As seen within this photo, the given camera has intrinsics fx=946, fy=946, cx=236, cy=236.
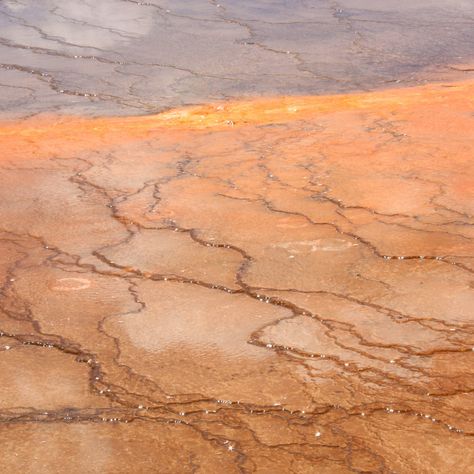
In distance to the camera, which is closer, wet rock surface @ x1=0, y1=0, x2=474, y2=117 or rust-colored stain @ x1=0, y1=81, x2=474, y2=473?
rust-colored stain @ x1=0, y1=81, x2=474, y2=473

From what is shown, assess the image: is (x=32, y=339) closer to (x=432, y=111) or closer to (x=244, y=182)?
(x=244, y=182)

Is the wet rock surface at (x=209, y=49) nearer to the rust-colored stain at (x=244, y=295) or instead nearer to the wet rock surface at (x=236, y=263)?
the wet rock surface at (x=236, y=263)

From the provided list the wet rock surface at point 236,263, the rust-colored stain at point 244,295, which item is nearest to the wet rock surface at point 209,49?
the wet rock surface at point 236,263

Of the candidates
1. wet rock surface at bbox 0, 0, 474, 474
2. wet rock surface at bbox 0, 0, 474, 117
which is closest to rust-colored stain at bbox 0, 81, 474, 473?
wet rock surface at bbox 0, 0, 474, 474

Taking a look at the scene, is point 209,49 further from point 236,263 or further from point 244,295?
point 244,295

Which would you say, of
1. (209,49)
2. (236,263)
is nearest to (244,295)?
(236,263)

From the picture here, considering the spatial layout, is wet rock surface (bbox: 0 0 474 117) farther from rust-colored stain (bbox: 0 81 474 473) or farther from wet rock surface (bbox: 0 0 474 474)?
rust-colored stain (bbox: 0 81 474 473)
